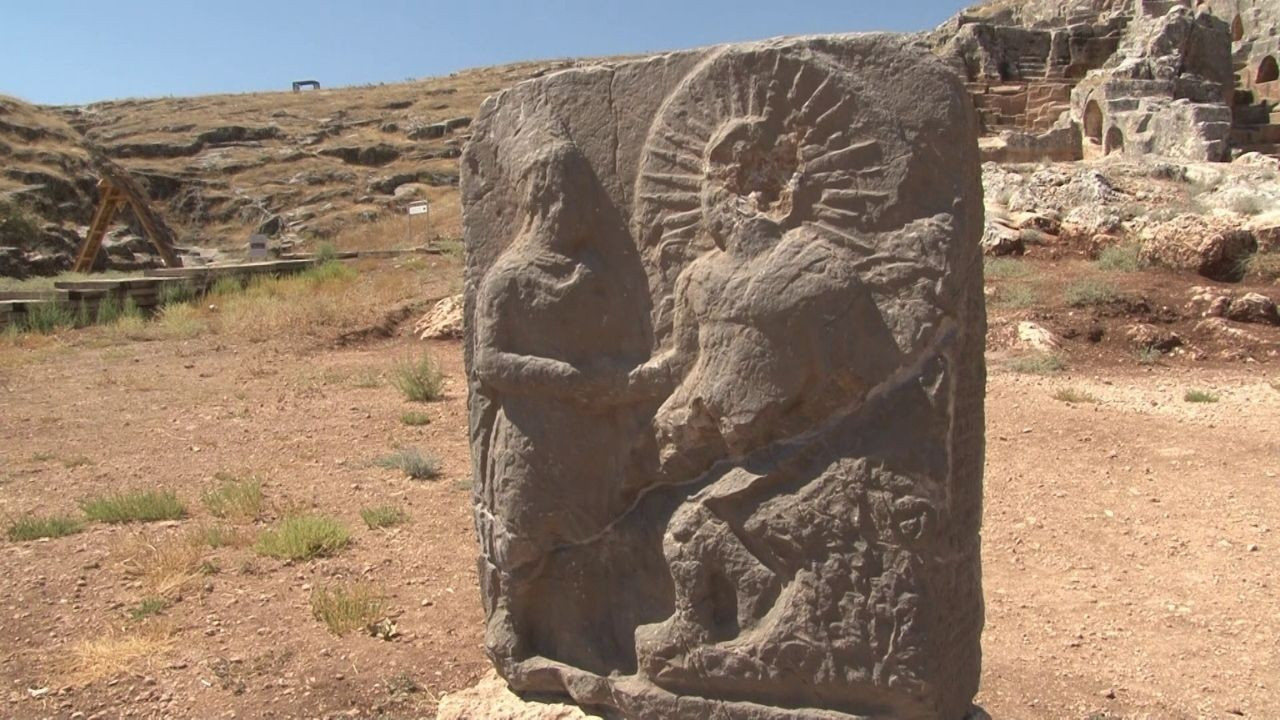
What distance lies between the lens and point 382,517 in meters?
5.52

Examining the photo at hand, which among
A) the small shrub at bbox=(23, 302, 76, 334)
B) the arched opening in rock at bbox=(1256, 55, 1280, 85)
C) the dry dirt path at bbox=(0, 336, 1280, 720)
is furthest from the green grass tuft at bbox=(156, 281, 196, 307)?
the arched opening in rock at bbox=(1256, 55, 1280, 85)

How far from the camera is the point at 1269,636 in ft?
13.6

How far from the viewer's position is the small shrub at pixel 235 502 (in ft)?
18.4

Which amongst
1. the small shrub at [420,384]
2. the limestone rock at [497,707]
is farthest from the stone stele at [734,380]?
the small shrub at [420,384]

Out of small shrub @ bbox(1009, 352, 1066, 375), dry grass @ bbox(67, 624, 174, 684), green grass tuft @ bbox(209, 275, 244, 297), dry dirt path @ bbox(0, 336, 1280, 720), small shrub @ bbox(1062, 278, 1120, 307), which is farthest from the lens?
green grass tuft @ bbox(209, 275, 244, 297)

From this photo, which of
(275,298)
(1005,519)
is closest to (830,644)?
(1005,519)

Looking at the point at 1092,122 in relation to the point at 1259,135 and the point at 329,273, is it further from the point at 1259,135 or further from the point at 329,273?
the point at 329,273

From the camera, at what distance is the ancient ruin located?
14.3m

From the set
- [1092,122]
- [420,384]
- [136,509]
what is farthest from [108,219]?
[1092,122]

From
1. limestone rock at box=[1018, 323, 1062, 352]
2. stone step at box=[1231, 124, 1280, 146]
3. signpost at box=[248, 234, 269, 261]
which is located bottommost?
limestone rock at box=[1018, 323, 1062, 352]

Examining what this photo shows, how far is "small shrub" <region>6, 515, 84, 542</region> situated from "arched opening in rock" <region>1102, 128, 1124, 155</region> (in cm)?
1410

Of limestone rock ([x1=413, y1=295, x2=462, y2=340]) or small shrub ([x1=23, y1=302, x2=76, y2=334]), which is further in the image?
Answer: small shrub ([x1=23, y1=302, x2=76, y2=334])

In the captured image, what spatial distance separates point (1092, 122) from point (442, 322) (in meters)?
11.0

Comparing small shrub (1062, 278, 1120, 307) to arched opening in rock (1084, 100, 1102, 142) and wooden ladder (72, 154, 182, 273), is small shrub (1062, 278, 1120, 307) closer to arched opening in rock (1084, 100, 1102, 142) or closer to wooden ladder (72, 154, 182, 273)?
arched opening in rock (1084, 100, 1102, 142)
